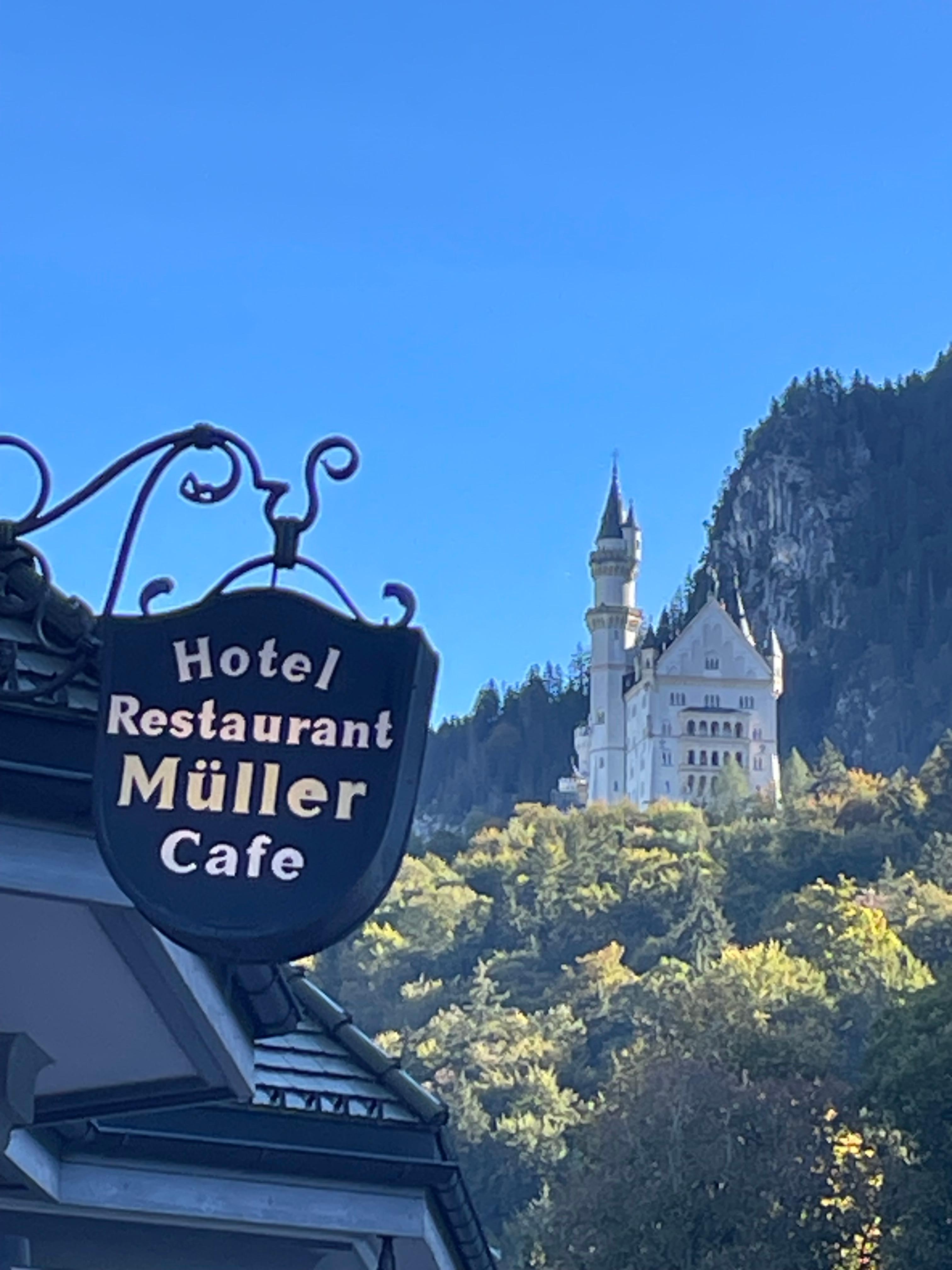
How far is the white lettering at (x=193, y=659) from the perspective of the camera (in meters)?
5.36

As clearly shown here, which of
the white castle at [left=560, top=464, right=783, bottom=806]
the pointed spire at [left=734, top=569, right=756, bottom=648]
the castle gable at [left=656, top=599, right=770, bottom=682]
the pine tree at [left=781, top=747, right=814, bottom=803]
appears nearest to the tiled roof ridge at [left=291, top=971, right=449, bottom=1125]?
the pine tree at [left=781, top=747, right=814, bottom=803]

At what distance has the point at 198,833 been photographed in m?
5.25

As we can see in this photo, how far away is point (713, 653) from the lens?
573ft

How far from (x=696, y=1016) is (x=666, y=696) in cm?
10847

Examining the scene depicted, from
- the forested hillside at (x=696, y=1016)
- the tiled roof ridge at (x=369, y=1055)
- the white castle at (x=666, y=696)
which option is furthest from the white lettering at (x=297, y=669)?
the white castle at (x=666, y=696)

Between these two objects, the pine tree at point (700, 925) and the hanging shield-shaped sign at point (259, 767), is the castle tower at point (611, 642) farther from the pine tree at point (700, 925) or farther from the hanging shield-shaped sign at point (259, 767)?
the hanging shield-shaped sign at point (259, 767)

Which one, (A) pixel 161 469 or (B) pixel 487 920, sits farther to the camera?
(B) pixel 487 920

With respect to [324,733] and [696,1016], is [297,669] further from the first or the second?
[696,1016]

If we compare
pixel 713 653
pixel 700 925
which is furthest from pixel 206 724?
pixel 713 653

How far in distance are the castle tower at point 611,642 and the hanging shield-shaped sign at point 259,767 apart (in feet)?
553

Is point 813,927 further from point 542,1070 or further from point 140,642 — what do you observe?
point 140,642

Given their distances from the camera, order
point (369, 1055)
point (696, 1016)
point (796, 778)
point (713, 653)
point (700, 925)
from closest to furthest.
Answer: point (369, 1055), point (696, 1016), point (700, 925), point (796, 778), point (713, 653)

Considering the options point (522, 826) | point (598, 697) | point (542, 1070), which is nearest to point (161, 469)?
point (542, 1070)

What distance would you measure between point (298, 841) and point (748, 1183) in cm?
4350
